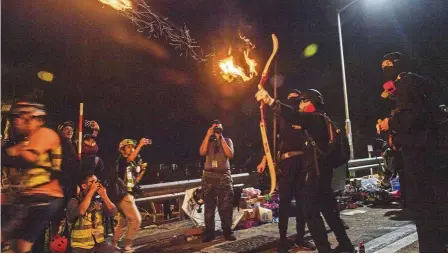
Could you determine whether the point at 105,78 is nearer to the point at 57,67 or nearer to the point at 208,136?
the point at 57,67

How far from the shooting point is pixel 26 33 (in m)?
11.0

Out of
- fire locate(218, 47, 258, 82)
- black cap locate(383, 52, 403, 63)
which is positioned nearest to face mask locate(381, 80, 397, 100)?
black cap locate(383, 52, 403, 63)

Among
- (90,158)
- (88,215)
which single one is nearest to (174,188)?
(90,158)

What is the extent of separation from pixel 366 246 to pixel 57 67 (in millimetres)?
11949

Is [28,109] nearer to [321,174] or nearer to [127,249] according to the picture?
[127,249]

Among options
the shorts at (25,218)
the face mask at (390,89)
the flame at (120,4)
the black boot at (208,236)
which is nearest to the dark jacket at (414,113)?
the face mask at (390,89)

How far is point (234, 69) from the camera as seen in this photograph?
5.83 metres

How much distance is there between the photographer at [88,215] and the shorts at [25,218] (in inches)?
45.7

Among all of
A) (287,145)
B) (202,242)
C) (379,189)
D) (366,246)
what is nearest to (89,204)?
(202,242)

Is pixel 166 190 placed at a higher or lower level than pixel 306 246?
higher

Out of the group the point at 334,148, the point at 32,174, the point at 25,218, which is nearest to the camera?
the point at 25,218

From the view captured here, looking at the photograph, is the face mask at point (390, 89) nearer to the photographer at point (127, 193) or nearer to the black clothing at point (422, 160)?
the black clothing at point (422, 160)

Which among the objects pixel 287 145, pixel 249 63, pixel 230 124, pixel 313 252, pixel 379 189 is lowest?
pixel 313 252

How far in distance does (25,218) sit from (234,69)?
141 inches
